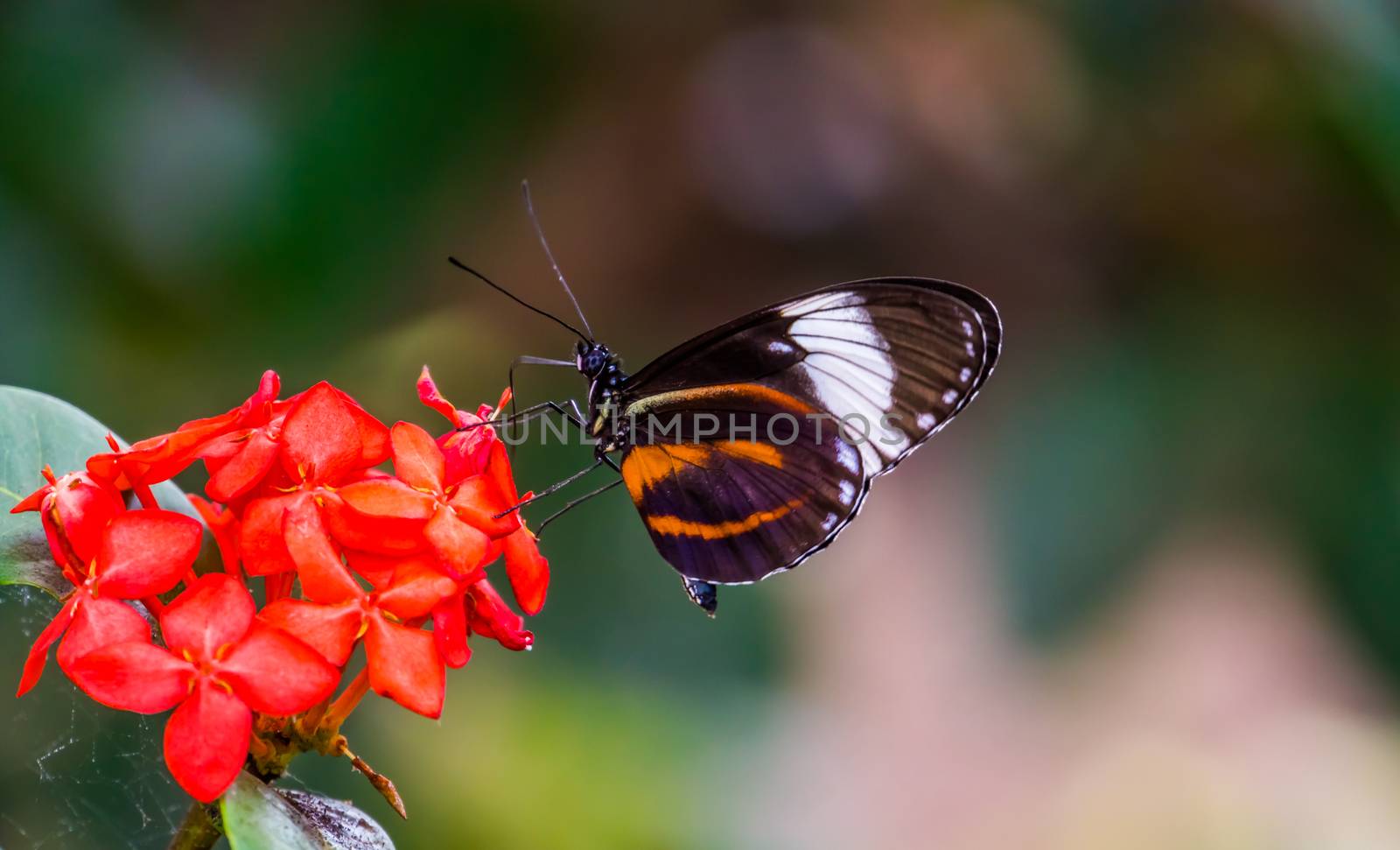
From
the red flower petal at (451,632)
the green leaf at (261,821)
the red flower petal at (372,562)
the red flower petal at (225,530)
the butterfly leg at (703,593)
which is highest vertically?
the red flower petal at (372,562)

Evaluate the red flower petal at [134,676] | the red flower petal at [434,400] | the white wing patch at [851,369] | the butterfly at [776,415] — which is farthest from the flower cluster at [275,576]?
the white wing patch at [851,369]

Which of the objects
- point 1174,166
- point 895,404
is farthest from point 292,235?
point 1174,166

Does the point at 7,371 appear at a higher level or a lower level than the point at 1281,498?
lower

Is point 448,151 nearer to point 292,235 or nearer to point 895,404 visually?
point 292,235

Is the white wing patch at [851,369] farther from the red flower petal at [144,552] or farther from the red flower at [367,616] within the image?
the red flower petal at [144,552]

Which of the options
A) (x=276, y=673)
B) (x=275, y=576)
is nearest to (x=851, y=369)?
(x=275, y=576)

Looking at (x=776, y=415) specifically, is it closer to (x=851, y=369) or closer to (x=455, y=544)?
(x=851, y=369)
